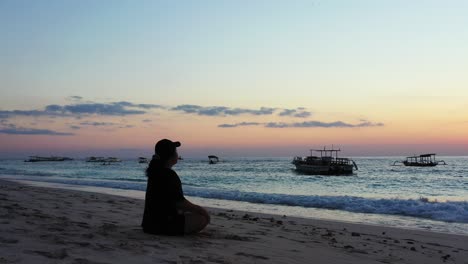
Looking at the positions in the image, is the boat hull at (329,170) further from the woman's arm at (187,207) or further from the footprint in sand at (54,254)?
the footprint in sand at (54,254)

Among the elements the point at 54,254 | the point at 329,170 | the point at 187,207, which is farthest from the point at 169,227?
the point at 329,170

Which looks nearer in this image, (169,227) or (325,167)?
(169,227)

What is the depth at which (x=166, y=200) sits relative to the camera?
20.4 ft

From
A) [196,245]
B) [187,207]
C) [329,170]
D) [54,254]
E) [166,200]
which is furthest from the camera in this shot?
[329,170]

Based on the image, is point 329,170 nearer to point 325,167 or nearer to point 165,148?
point 325,167

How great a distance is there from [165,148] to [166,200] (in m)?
0.75

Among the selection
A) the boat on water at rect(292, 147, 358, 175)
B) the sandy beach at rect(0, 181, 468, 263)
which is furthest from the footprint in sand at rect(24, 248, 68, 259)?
the boat on water at rect(292, 147, 358, 175)

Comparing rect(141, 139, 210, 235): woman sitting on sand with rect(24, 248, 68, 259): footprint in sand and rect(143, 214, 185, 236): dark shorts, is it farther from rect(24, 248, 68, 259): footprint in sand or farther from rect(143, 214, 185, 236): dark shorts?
rect(24, 248, 68, 259): footprint in sand

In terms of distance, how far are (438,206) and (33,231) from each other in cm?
1424

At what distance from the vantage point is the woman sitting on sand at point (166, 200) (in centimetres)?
617

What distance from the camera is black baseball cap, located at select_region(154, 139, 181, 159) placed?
620 centimetres

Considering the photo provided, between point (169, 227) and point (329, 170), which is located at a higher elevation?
point (169, 227)

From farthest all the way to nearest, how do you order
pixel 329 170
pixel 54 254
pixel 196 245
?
1. pixel 329 170
2. pixel 196 245
3. pixel 54 254

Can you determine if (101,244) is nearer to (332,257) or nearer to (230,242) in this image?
(230,242)
